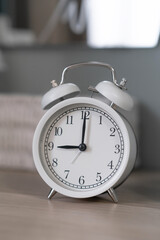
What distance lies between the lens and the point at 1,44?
1.58 metres

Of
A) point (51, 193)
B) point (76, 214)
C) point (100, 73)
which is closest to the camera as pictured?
point (76, 214)

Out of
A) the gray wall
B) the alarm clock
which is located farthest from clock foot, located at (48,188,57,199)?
the gray wall

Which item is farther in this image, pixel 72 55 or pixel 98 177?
pixel 72 55

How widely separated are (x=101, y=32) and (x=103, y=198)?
64 cm

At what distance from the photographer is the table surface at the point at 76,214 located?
0.75 m

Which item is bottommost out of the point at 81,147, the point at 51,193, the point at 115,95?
the point at 51,193

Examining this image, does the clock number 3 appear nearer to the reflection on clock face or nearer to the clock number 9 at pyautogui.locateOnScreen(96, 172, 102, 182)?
the reflection on clock face

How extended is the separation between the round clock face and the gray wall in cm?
51

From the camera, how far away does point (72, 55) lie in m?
1.50

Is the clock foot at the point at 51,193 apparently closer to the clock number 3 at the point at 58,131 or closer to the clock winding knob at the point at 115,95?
the clock number 3 at the point at 58,131

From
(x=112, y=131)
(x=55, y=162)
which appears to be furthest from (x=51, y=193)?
(x=112, y=131)

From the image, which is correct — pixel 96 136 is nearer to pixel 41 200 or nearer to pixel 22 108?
pixel 41 200

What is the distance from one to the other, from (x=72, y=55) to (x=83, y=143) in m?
0.62

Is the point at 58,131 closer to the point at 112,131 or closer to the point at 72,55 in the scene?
the point at 112,131
